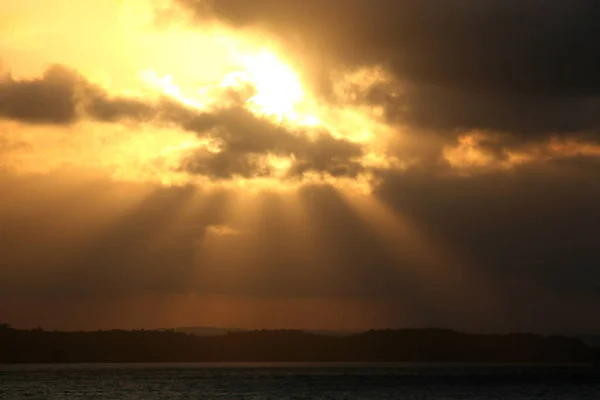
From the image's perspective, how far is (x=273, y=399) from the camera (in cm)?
18900

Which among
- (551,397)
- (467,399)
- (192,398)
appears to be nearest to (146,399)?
(192,398)

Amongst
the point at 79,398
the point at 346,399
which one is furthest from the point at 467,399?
the point at 79,398

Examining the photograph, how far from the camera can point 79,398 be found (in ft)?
652

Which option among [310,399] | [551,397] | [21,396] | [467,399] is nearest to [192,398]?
[310,399]

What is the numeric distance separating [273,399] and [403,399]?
28.8 m

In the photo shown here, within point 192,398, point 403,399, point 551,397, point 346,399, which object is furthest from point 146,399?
point 551,397

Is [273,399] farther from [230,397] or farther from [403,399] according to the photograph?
[403,399]

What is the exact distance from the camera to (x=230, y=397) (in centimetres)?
19738

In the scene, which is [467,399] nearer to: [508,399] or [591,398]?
[508,399]

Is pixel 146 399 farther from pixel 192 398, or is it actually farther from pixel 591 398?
pixel 591 398

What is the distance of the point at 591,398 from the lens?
642 feet

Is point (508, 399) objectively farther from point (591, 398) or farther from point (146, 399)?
point (146, 399)

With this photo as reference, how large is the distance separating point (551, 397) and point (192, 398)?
81849 mm

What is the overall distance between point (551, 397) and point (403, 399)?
35.8 metres
